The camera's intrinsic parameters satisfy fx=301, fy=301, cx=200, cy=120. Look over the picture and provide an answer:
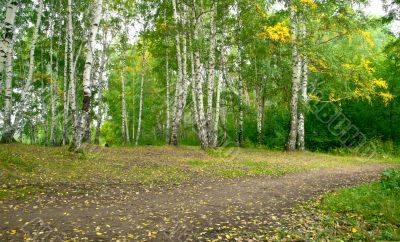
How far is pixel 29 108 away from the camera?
34156 mm

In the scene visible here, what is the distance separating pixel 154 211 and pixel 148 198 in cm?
114

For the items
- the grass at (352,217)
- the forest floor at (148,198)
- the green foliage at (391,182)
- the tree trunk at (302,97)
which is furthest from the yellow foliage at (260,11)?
the grass at (352,217)

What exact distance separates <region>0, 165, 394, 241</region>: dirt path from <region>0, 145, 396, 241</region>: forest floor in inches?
0.7

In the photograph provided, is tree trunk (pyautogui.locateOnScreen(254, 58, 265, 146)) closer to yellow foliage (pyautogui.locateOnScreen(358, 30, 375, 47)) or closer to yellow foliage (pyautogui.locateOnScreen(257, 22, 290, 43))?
yellow foliage (pyautogui.locateOnScreen(257, 22, 290, 43))

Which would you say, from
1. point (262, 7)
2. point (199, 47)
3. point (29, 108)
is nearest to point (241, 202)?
point (199, 47)

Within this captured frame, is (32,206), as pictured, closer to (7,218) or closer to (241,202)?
(7,218)

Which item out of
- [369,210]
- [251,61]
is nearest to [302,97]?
[251,61]

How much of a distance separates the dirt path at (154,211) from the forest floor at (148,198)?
0.02 meters

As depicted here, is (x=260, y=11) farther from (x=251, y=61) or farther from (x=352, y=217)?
(x=352, y=217)

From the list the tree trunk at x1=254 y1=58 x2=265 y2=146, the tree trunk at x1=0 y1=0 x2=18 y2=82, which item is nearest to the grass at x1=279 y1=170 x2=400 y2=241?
the tree trunk at x1=0 y1=0 x2=18 y2=82

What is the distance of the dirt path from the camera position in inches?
223

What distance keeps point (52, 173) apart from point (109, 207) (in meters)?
3.52

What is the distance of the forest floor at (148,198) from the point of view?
19.1 feet

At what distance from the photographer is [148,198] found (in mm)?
8227
